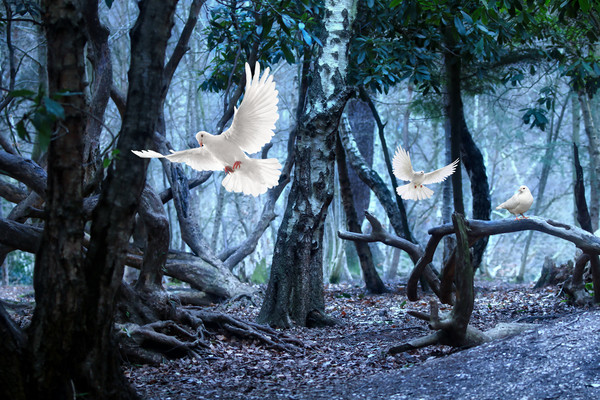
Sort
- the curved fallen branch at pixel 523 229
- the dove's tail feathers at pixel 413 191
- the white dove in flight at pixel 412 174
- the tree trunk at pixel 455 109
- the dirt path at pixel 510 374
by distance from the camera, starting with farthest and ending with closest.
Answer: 1. the tree trunk at pixel 455 109
2. the dove's tail feathers at pixel 413 191
3. the white dove in flight at pixel 412 174
4. the curved fallen branch at pixel 523 229
5. the dirt path at pixel 510 374

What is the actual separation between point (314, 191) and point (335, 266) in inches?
206

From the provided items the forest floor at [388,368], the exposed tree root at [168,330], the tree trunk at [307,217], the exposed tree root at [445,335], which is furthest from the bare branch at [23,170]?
the exposed tree root at [445,335]

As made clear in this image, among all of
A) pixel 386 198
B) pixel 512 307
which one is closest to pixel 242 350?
pixel 512 307

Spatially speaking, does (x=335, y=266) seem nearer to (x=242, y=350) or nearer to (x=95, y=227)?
(x=242, y=350)

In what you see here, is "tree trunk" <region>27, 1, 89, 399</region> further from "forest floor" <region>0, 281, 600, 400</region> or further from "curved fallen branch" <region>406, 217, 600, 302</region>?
"curved fallen branch" <region>406, 217, 600, 302</region>

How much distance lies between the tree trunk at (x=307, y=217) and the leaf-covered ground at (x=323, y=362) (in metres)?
0.26

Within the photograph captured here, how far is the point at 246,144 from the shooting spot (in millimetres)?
3680

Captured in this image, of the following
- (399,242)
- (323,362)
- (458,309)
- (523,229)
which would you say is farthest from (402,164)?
(323,362)

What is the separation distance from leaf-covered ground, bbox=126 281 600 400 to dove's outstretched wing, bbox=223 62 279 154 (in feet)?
5.06

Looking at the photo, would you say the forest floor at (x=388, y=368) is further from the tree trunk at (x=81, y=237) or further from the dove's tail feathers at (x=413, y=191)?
the dove's tail feathers at (x=413, y=191)

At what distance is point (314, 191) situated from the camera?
523 centimetres

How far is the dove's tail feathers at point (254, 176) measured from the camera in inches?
157

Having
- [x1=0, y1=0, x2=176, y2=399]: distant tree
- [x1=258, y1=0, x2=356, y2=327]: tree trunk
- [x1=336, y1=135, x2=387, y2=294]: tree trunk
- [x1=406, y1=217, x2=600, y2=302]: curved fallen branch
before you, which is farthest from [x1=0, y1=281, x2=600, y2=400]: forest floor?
[x1=336, y1=135, x2=387, y2=294]: tree trunk

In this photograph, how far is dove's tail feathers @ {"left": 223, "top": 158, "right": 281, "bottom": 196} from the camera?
13.1ft
